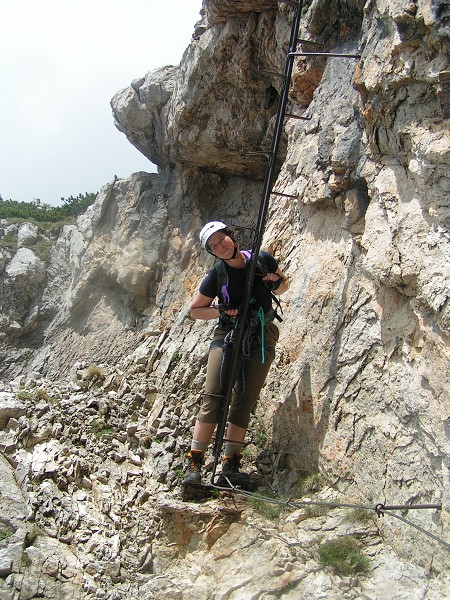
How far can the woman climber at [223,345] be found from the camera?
6.69 meters

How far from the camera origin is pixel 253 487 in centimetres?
680

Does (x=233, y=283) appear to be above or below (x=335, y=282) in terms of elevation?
below

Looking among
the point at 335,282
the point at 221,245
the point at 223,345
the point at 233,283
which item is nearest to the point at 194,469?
the point at 223,345

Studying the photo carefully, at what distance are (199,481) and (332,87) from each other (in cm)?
585

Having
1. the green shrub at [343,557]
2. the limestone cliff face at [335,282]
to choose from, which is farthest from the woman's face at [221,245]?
the green shrub at [343,557]

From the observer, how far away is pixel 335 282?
286 inches

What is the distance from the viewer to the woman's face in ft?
21.4

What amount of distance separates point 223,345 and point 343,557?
267cm

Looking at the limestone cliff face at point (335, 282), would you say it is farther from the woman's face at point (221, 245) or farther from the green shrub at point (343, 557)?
the woman's face at point (221, 245)

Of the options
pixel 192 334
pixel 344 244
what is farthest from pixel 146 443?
pixel 344 244

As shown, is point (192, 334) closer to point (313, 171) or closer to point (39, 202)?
point (313, 171)

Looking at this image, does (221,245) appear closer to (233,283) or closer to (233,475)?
(233,283)

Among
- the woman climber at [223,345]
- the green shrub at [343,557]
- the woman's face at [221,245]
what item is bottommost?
the green shrub at [343,557]

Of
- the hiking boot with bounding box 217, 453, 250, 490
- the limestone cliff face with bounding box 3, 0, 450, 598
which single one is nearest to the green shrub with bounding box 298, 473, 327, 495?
the limestone cliff face with bounding box 3, 0, 450, 598
